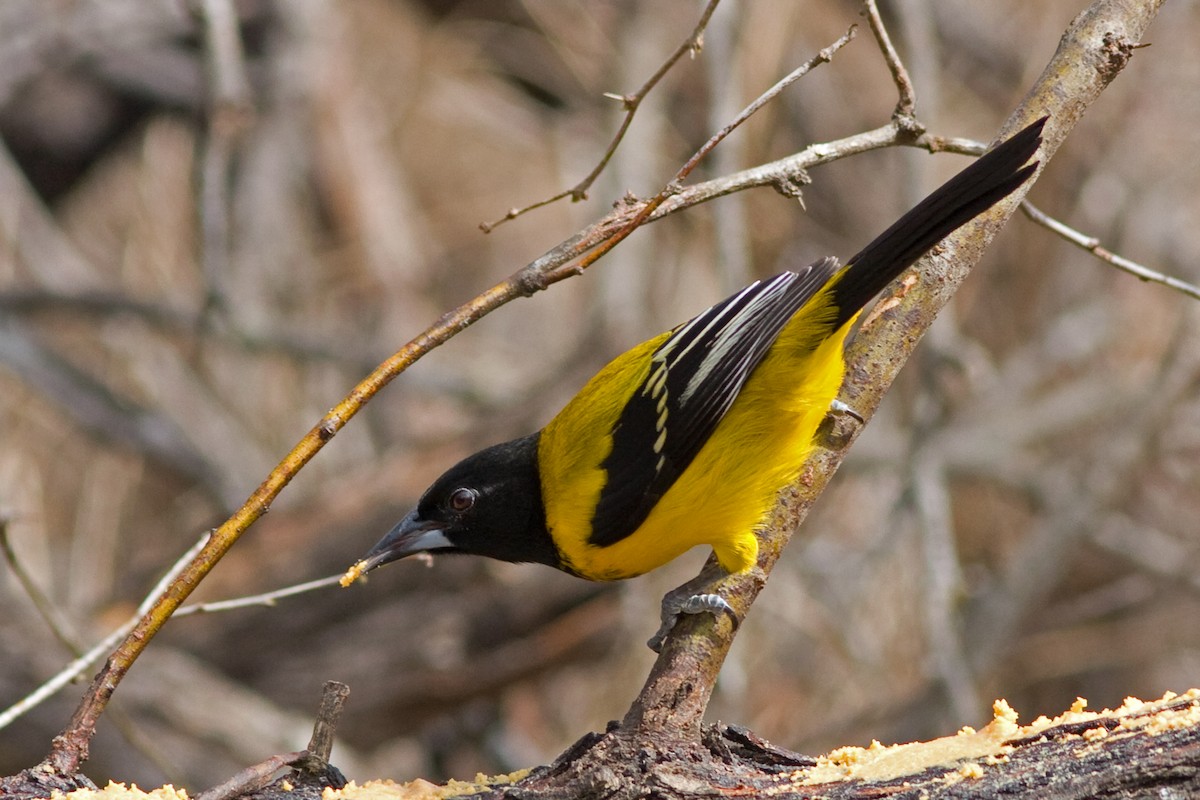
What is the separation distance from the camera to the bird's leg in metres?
2.81

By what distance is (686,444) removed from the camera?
3557 mm

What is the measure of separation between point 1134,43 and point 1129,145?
4343mm

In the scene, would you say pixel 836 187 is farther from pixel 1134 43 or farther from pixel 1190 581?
pixel 1134 43

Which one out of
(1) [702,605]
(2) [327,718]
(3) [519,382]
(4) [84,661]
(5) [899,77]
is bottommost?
(2) [327,718]

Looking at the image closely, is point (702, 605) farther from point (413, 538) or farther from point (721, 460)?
point (413, 538)

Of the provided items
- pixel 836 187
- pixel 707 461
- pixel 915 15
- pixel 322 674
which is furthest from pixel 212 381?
pixel 707 461

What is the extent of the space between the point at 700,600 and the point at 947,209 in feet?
3.55

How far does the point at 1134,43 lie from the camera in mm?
3238

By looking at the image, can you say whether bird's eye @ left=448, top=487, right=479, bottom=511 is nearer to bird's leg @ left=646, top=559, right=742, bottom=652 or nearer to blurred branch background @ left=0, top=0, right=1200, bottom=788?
bird's leg @ left=646, top=559, right=742, bottom=652

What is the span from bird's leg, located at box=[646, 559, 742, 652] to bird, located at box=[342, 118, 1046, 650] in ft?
0.05

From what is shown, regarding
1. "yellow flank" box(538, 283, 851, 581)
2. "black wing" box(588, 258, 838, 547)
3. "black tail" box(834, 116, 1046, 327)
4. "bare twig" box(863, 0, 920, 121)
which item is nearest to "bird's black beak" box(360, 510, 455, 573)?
"yellow flank" box(538, 283, 851, 581)

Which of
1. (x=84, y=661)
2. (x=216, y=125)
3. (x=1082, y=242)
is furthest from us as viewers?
(x=216, y=125)

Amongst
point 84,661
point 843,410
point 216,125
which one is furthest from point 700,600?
point 216,125

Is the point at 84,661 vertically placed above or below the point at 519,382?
below
